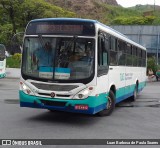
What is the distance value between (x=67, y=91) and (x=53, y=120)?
1267mm

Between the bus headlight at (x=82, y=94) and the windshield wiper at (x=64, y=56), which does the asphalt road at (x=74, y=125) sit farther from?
the windshield wiper at (x=64, y=56)

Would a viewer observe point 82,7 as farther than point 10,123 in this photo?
Yes

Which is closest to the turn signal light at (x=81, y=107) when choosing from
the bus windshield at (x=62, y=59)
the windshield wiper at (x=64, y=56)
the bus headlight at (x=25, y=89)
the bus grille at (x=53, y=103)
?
the bus grille at (x=53, y=103)

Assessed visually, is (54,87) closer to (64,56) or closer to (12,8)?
(64,56)

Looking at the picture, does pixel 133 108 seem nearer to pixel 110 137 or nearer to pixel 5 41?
pixel 110 137

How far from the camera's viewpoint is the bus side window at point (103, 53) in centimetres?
998

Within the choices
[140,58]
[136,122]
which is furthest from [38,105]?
[140,58]

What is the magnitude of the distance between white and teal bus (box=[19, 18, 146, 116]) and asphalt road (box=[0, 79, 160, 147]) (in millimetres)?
485

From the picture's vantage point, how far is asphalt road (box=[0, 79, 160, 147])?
8.49m

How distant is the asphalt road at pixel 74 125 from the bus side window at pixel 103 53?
1508 mm

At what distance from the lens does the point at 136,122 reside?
35.4 ft

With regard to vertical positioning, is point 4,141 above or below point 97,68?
below

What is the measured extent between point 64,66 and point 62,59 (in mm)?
209

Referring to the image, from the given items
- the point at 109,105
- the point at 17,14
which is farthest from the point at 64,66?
the point at 17,14
